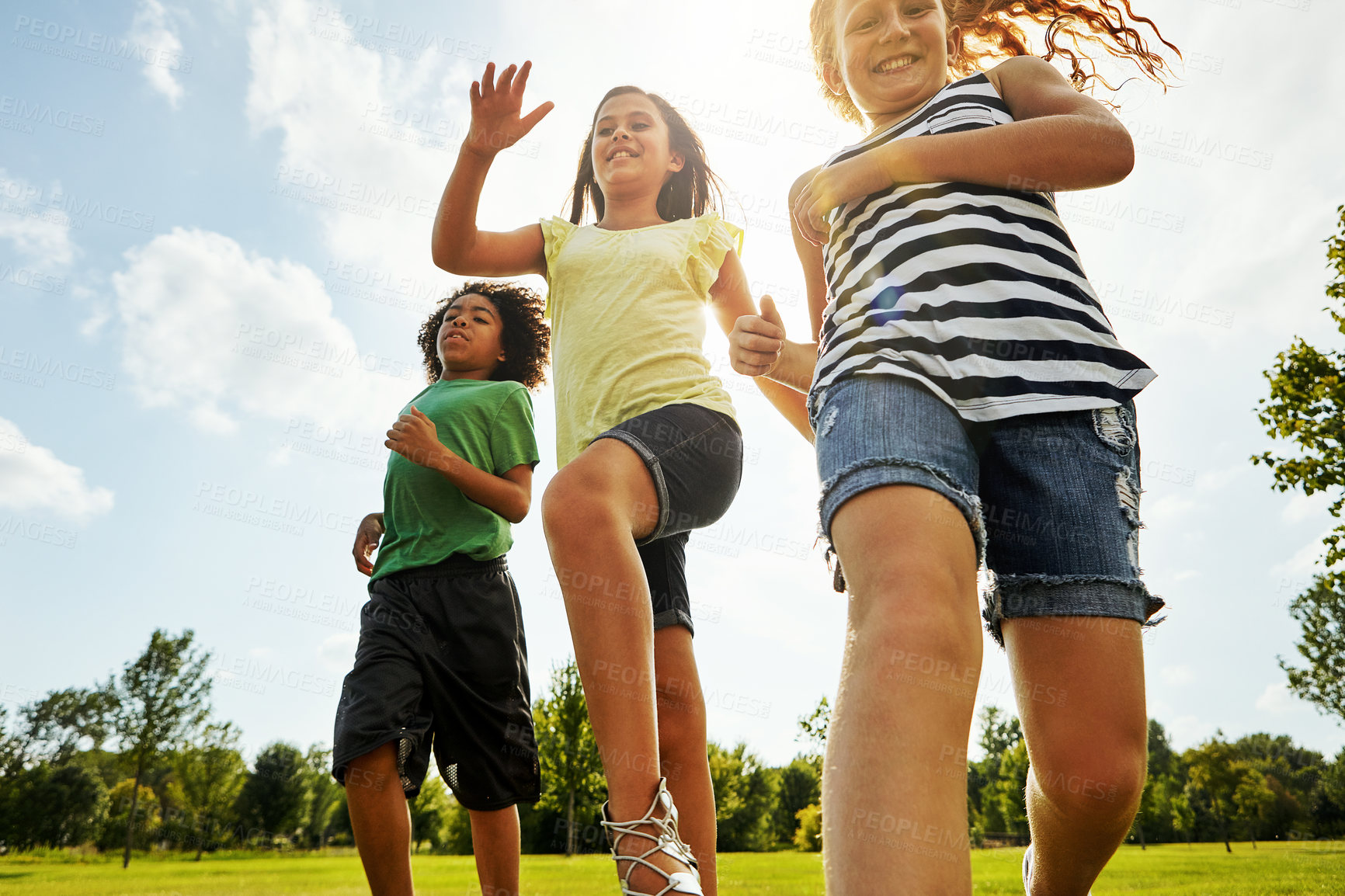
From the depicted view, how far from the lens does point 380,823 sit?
9.14 feet

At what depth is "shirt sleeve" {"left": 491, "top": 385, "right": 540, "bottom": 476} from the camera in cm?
366

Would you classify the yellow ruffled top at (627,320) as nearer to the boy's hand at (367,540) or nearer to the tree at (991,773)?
the boy's hand at (367,540)

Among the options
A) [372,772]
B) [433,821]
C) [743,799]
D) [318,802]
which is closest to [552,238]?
[372,772]

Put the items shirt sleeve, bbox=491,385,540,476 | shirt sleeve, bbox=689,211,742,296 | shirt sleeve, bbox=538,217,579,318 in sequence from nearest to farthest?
shirt sleeve, bbox=689,211,742,296 < shirt sleeve, bbox=538,217,579,318 < shirt sleeve, bbox=491,385,540,476

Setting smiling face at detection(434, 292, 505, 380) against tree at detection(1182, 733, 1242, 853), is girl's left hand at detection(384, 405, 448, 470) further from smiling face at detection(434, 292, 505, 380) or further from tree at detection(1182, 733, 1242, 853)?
tree at detection(1182, 733, 1242, 853)

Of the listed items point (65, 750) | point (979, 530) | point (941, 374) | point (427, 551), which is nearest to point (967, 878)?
point (979, 530)

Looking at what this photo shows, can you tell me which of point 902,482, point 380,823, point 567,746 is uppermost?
point 902,482

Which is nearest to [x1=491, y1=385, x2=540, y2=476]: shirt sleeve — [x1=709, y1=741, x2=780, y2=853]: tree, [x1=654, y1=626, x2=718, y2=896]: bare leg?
Answer: [x1=654, y1=626, x2=718, y2=896]: bare leg

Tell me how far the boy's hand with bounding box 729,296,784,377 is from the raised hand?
3.84 ft

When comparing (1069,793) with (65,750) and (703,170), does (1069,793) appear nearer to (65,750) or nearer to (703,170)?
(703,170)

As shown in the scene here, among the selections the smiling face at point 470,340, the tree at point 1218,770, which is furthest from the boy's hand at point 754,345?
the tree at point 1218,770

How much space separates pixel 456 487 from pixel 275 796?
62.4m

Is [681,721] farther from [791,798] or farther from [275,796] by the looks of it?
[275,796]

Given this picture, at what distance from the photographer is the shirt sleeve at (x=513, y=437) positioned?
366 centimetres
